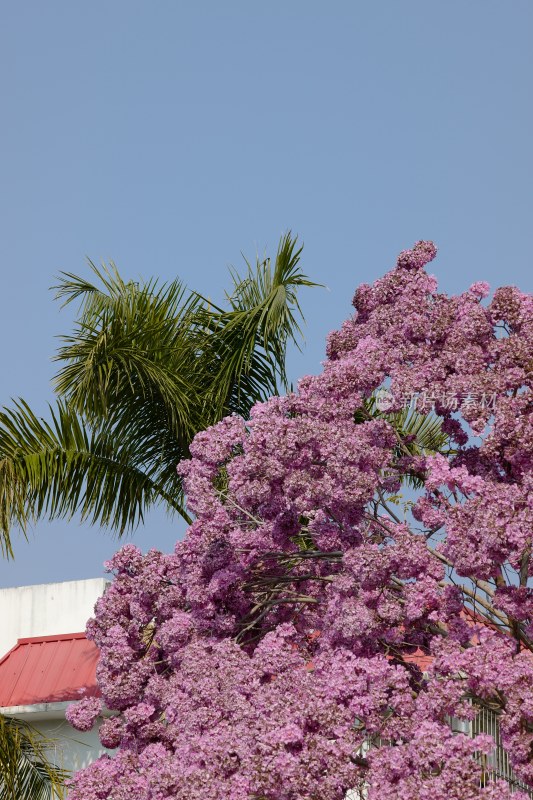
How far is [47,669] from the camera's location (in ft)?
56.3

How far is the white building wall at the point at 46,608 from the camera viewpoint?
59.1 feet

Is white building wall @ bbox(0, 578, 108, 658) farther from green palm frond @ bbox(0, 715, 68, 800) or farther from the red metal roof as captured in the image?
green palm frond @ bbox(0, 715, 68, 800)

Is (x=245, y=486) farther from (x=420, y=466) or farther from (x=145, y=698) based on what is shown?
(x=145, y=698)

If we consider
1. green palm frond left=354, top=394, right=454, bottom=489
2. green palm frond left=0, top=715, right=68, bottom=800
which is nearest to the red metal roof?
green palm frond left=0, top=715, right=68, bottom=800

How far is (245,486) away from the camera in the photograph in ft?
31.8

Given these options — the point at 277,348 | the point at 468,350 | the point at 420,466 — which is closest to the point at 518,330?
the point at 468,350

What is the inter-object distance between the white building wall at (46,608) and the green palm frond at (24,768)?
167 inches

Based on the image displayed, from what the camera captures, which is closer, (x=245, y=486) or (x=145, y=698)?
(x=245, y=486)

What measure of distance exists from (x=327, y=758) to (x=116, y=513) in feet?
20.7

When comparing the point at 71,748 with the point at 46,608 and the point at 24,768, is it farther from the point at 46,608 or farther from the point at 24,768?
the point at 24,768

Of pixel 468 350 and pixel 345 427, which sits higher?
pixel 468 350

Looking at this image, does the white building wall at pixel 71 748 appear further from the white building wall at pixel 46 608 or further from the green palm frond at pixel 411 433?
the green palm frond at pixel 411 433

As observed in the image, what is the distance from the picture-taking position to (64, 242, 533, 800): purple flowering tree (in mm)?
8383

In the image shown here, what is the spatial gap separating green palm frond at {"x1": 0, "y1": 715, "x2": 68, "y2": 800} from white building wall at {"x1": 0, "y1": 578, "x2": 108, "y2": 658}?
4246 millimetres
